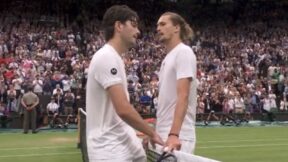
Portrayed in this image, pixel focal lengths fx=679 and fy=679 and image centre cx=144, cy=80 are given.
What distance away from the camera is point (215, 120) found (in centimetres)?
3047

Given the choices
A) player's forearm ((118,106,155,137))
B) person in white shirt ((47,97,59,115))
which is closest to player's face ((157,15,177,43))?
player's forearm ((118,106,155,137))

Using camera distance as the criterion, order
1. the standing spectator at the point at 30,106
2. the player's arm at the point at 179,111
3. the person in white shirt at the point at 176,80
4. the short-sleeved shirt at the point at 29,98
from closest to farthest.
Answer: the player's arm at the point at 179,111 → the person in white shirt at the point at 176,80 → the standing spectator at the point at 30,106 → the short-sleeved shirt at the point at 29,98

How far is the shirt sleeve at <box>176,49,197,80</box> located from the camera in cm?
531

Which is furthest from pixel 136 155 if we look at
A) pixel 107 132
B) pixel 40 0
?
pixel 40 0

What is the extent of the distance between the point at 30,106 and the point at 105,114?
827 inches

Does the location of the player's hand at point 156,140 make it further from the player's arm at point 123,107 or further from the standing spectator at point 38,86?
the standing spectator at point 38,86

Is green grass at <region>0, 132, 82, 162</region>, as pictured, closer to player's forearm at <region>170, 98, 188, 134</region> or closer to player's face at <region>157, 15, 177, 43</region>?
player's face at <region>157, 15, 177, 43</region>

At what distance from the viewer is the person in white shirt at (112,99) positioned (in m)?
4.55

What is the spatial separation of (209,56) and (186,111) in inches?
1253

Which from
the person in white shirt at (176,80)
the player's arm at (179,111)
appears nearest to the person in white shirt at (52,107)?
the person in white shirt at (176,80)

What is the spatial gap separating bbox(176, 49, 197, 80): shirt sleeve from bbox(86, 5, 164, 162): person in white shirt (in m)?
0.67

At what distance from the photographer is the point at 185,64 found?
5348 mm

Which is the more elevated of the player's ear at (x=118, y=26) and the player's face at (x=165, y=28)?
the player's face at (x=165, y=28)

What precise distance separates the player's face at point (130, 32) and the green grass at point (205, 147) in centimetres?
974
